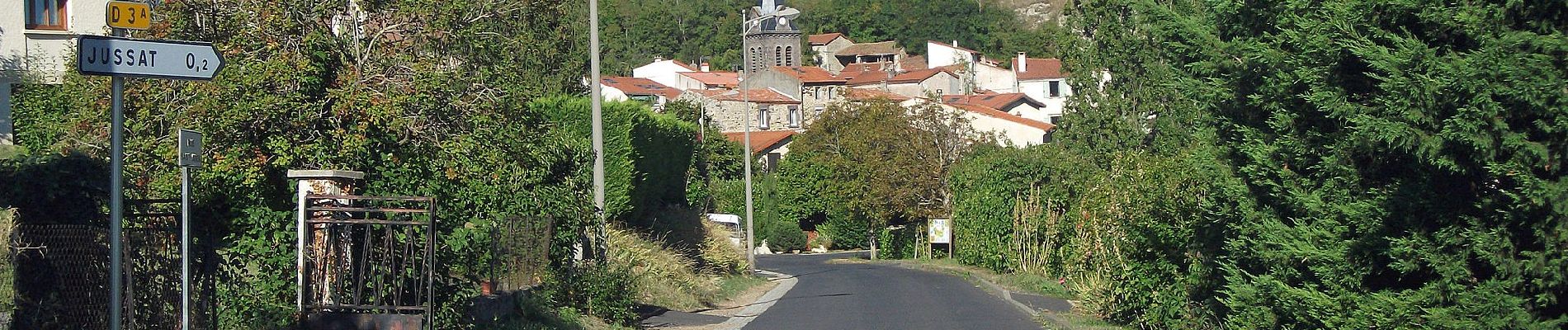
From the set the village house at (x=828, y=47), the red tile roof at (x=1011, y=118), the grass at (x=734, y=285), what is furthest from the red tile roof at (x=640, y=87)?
the grass at (x=734, y=285)

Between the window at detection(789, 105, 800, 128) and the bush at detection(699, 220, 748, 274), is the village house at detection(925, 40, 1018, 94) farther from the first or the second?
the bush at detection(699, 220, 748, 274)

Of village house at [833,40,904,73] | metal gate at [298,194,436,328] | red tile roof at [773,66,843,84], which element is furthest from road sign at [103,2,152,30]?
village house at [833,40,904,73]

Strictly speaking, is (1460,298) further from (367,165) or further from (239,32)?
(239,32)

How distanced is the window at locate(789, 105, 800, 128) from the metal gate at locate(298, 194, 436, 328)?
236ft

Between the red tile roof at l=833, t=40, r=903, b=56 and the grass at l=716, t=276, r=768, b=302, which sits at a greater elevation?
the red tile roof at l=833, t=40, r=903, b=56

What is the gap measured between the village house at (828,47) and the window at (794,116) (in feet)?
143

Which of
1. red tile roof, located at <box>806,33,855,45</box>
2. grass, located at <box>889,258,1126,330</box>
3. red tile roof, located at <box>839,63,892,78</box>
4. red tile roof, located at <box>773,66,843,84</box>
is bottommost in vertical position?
grass, located at <box>889,258,1126,330</box>

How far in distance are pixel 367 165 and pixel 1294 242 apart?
300 inches

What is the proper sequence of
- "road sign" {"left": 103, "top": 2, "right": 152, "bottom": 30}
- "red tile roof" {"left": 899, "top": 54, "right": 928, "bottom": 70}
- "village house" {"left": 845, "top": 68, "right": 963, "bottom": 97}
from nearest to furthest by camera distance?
1. "road sign" {"left": 103, "top": 2, "right": 152, "bottom": 30}
2. "village house" {"left": 845, "top": 68, "right": 963, "bottom": 97}
3. "red tile roof" {"left": 899, "top": 54, "right": 928, "bottom": 70}

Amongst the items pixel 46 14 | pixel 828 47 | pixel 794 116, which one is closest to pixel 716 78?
pixel 794 116

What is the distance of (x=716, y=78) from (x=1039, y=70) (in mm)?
23952

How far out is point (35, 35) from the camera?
24172 mm

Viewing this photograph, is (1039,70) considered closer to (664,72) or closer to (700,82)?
(700,82)

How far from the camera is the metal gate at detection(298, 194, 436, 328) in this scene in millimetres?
10719
